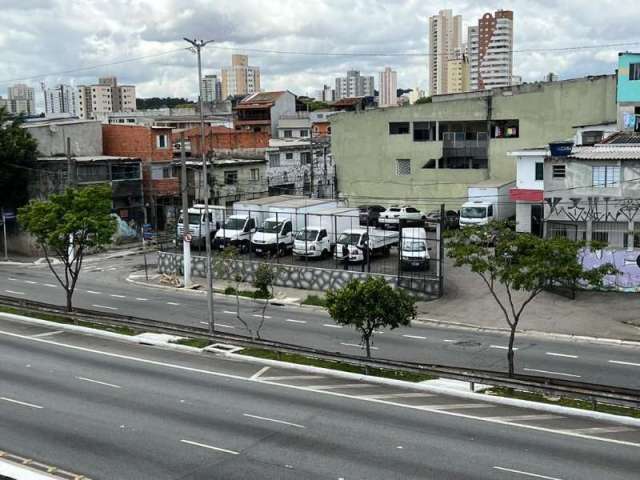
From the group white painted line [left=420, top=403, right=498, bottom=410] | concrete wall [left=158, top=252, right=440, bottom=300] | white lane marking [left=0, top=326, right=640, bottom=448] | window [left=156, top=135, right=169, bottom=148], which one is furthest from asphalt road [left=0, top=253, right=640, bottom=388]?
window [left=156, top=135, right=169, bottom=148]

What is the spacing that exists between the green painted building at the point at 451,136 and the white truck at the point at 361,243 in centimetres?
1678

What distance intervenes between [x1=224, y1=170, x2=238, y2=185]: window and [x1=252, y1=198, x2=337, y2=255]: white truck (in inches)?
766

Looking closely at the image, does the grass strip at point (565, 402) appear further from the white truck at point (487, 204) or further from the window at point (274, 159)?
the window at point (274, 159)

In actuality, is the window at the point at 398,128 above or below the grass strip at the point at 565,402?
above

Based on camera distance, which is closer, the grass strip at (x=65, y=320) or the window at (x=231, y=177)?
the grass strip at (x=65, y=320)

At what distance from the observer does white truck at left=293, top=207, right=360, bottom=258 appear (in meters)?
41.8

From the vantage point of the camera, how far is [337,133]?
67.8 metres

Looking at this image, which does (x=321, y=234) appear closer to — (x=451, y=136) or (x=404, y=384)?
(x=404, y=384)

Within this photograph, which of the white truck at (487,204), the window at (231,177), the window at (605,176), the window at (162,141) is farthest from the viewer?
the window at (231,177)

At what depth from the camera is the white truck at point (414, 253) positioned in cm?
3772

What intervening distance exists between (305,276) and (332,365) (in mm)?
16125

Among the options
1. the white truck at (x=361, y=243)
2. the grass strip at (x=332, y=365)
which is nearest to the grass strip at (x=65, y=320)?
the grass strip at (x=332, y=365)

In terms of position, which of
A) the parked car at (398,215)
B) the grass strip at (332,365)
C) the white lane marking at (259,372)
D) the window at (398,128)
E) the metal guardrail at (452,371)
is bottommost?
the white lane marking at (259,372)

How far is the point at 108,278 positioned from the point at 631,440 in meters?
34.1
